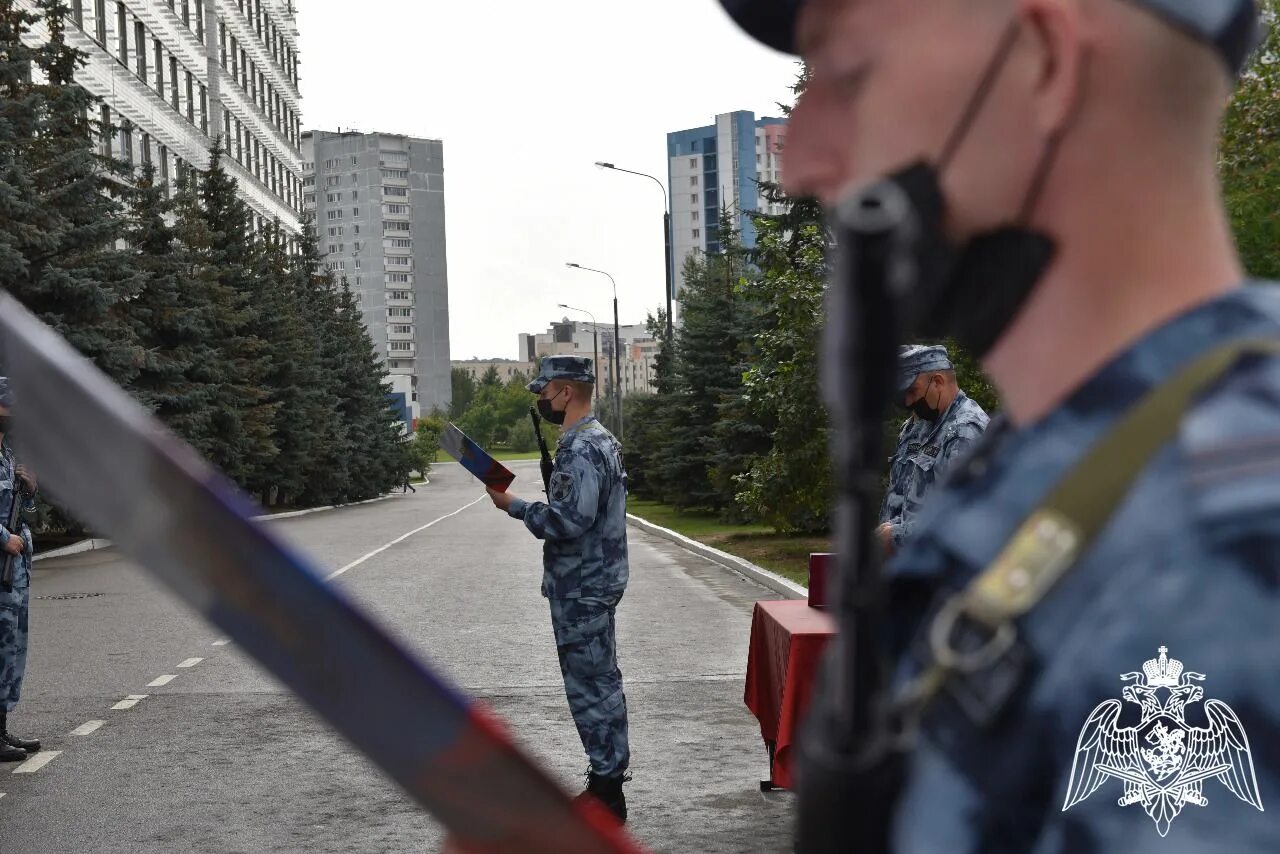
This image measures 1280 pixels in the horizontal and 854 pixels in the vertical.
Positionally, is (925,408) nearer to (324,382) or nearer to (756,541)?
(756,541)

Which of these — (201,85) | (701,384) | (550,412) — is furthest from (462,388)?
(550,412)

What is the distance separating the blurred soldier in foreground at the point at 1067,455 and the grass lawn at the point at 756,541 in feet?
49.5

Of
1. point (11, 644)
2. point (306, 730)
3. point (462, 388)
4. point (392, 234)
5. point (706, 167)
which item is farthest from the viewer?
point (462, 388)

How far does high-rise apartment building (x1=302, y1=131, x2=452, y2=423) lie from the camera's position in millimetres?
170250

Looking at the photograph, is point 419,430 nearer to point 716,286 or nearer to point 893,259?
point 716,286

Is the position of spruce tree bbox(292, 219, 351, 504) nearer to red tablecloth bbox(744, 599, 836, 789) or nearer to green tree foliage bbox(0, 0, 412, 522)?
green tree foliage bbox(0, 0, 412, 522)

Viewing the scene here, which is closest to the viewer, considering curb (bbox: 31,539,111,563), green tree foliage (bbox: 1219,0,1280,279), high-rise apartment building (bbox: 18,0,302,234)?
green tree foliage (bbox: 1219,0,1280,279)

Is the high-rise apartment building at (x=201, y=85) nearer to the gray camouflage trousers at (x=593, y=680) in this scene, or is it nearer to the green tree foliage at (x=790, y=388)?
the green tree foliage at (x=790, y=388)

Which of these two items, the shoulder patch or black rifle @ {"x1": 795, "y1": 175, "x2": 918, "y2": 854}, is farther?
the shoulder patch

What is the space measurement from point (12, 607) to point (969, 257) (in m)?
8.37

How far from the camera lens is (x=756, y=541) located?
84.3 ft

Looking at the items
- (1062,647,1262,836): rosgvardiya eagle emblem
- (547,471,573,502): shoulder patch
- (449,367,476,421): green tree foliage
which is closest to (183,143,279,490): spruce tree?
(547,471,573,502): shoulder patch

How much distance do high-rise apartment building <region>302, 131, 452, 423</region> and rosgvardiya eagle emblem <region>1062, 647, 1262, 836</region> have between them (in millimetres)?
168941

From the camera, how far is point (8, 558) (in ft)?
27.7
